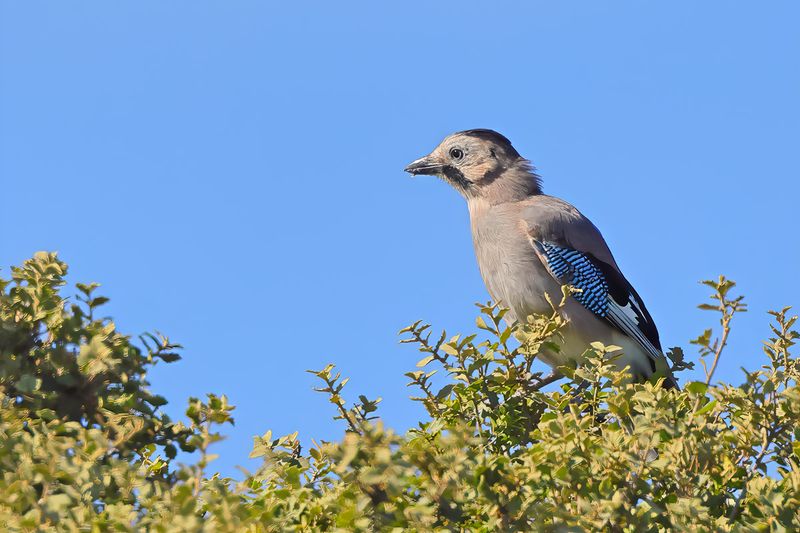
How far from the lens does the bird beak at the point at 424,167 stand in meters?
7.32

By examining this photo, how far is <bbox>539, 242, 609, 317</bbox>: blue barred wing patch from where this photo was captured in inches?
242

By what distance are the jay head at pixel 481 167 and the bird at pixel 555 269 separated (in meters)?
0.01

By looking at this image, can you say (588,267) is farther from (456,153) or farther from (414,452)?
(414,452)

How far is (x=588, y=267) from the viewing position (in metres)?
6.39

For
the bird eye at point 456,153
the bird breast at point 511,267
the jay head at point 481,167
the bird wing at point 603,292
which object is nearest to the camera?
the bird breast at point 511,267

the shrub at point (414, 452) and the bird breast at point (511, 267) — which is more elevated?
the bird breast at point (511, 267)

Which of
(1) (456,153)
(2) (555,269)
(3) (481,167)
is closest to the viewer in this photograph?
(2) (555,269)

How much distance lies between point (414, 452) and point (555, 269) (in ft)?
12.2

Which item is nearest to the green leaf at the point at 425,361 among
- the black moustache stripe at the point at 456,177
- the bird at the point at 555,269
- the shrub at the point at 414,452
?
the shrub at the point at 414,452

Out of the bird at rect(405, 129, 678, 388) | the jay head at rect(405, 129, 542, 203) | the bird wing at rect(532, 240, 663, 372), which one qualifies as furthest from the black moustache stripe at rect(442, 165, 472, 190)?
the bird wing at rect(532, 240, 663, 372)

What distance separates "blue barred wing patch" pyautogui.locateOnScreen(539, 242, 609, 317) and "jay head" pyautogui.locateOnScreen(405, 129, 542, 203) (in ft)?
2.28

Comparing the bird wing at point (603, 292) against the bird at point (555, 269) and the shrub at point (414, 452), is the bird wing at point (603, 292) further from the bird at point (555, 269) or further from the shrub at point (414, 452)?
the shrub at point (414, 452)

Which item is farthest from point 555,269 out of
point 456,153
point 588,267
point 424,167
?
point 424,167

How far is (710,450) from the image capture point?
2.77 meters
